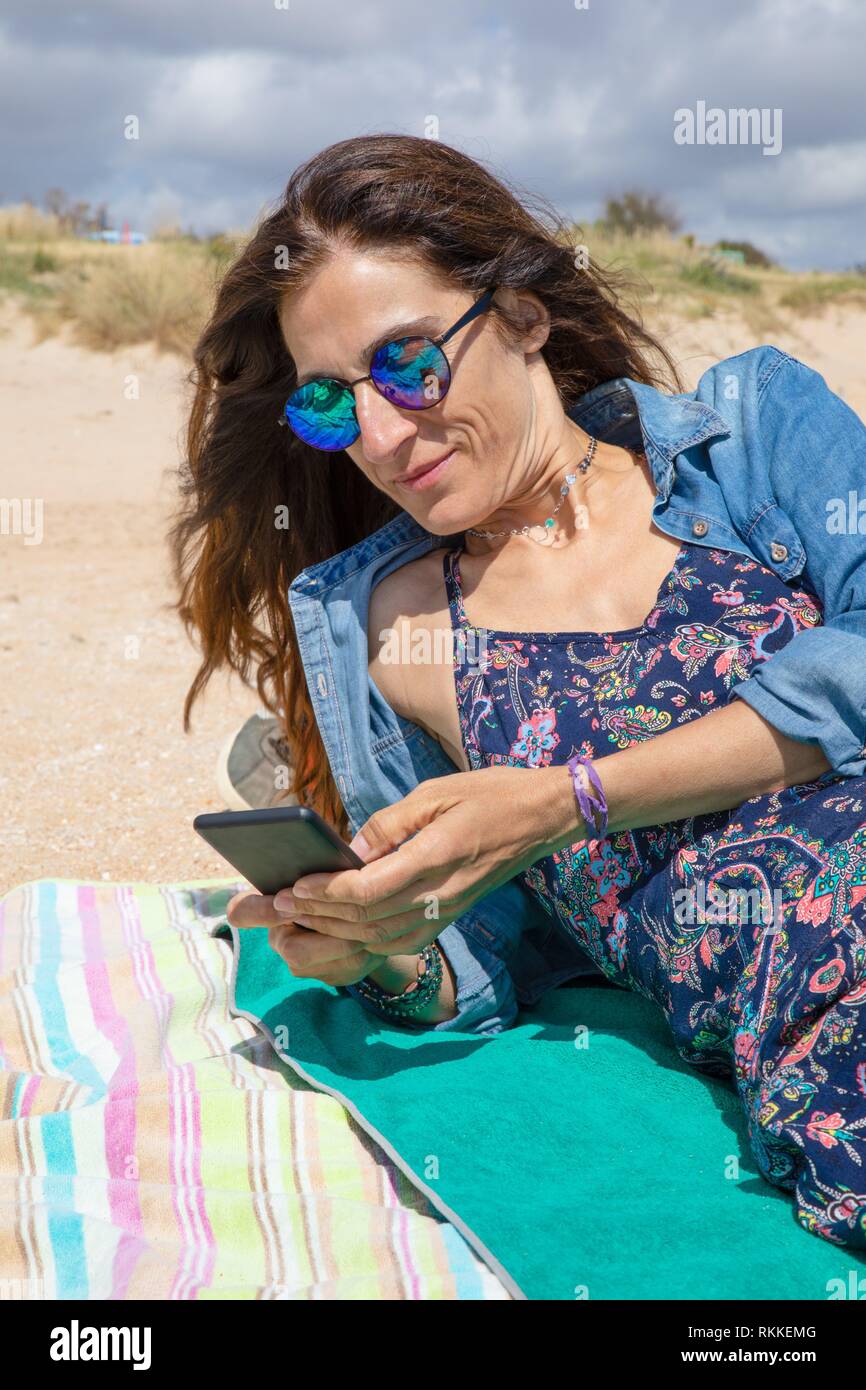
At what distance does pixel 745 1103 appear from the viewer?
92.0 inches

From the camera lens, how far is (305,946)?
2.59m

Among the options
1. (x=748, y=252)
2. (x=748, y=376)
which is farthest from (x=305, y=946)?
(x=748, y=252)

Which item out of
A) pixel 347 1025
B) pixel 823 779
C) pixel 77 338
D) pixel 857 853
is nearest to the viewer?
pixel 857 853

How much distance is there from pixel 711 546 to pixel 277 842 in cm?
103

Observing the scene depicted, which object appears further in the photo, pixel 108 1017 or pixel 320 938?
pixel 108 1017

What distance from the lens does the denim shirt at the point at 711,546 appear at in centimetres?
240

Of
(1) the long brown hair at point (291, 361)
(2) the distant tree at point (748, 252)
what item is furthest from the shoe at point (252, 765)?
(2) the distant tree at point (748, 252)

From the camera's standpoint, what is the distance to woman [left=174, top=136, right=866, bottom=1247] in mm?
2340

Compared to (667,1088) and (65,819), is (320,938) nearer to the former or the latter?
(667,1088)

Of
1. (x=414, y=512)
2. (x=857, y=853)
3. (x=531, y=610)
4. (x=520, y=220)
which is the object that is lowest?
(x=857, y=853)

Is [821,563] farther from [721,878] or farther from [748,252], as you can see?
[748,252]

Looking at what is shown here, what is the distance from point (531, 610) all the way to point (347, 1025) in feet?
3.21

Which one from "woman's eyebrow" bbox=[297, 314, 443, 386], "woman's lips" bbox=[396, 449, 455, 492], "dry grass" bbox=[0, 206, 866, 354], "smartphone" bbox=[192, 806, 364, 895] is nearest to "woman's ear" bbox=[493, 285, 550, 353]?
"woman's eyebrow" bbox=[297, 314, 443, 386]

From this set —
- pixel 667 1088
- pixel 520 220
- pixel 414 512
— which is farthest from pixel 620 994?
pixel 520 220
